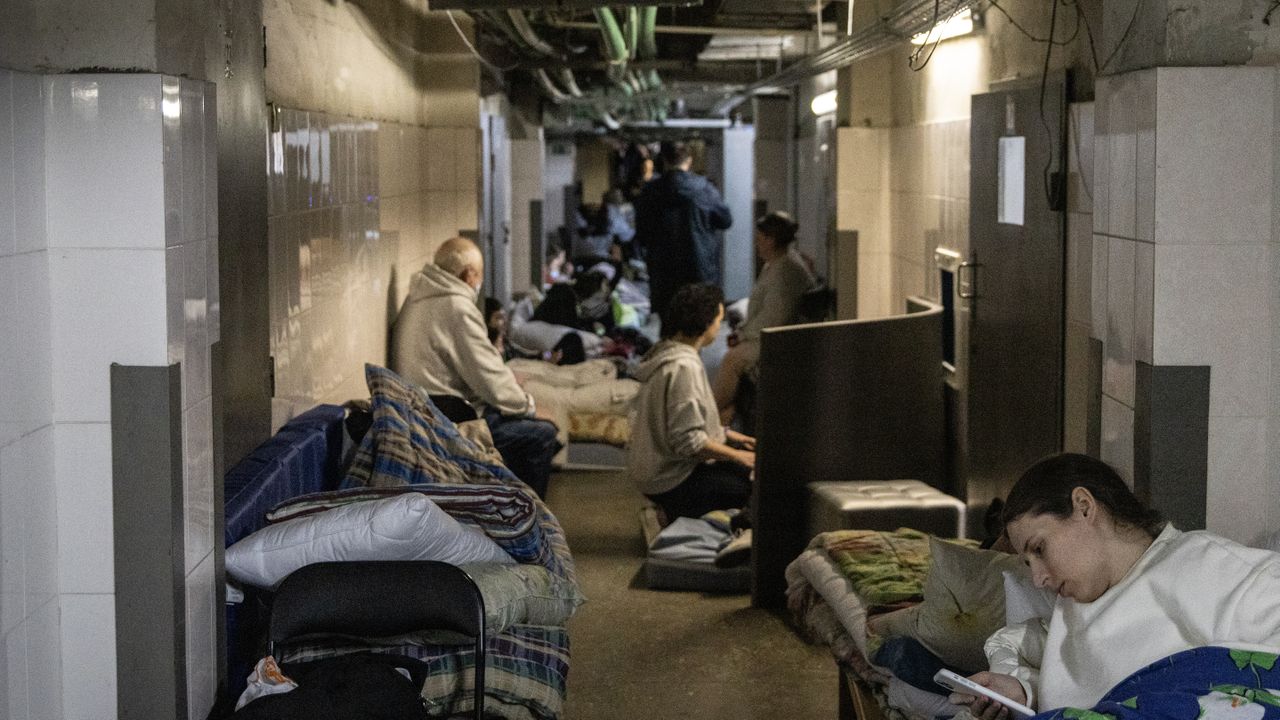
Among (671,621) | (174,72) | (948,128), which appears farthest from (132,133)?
(948,128)

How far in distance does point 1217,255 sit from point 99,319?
2362 mm

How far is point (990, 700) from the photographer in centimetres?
269

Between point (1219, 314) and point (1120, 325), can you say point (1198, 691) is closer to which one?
point (1219, 314)

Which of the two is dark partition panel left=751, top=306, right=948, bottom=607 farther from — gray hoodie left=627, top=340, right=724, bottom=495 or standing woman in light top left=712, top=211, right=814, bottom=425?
standing woman in light top left=712, top=211, right=814, bottom=425

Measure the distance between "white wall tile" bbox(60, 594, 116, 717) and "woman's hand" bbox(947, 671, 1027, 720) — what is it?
1.70 metres

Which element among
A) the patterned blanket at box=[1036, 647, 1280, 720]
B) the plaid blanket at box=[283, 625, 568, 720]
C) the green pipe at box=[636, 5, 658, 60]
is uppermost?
the green pipe at box=[636, 5, 658, 60]

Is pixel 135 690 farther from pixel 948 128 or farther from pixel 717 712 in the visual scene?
pixel 948 128

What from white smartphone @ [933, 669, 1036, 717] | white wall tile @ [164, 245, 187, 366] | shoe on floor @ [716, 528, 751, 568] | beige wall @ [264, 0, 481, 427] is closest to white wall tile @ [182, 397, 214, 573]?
white wall tile @ [164, 245, 187, 366]

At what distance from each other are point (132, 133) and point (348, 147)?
11.1 ft

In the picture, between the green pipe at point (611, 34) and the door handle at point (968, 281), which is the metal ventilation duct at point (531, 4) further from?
the door handle at point (968, 281)

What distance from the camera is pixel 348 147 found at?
629 centimetres

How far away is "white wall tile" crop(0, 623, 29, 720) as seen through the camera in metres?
2.77

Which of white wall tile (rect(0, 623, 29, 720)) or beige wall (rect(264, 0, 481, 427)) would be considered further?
beige wall (rect(264, 0, 481, 427))

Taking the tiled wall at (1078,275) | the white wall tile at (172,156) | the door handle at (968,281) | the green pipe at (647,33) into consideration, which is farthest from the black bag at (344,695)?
the green pipe at (647,33)
